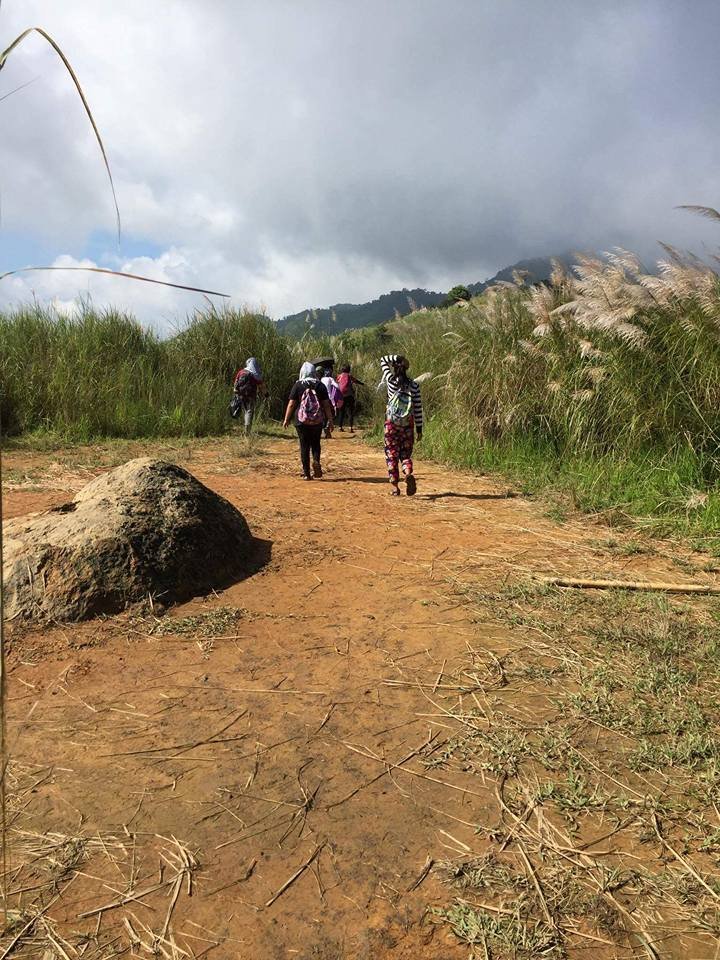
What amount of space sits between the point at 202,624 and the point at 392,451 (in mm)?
4066

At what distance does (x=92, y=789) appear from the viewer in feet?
7.25

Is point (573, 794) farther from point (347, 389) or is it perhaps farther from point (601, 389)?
point (347, 389)

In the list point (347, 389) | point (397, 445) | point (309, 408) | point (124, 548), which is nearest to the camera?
point (124, 548)

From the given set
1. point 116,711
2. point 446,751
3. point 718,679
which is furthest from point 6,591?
point 718,679

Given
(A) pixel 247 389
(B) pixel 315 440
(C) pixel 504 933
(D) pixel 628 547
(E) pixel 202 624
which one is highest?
(A) pixel 247 389

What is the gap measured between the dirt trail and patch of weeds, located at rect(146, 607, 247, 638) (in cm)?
5

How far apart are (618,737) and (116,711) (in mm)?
2067

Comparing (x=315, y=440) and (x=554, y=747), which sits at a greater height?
(x=315, y=440)

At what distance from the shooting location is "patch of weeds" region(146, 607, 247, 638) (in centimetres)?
348

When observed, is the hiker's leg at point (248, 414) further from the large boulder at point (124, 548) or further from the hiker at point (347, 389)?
the large boulder at point (124, 548)

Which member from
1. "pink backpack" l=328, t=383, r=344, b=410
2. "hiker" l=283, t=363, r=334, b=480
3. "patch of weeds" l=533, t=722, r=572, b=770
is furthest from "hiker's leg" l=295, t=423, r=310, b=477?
"patch of weeds" l=533, t=722, r=572, b=770

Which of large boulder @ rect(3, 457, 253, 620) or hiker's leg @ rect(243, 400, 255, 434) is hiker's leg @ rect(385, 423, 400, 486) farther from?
hiker's leg @ rect(243, 400, 255, 434)

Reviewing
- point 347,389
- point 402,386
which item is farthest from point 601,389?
point 347,389

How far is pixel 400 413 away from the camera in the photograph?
711 centimetres
